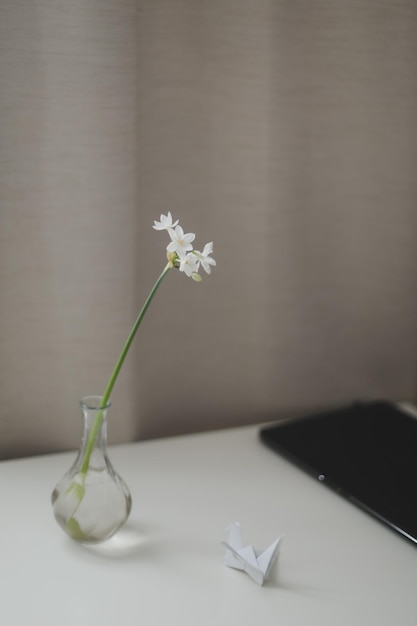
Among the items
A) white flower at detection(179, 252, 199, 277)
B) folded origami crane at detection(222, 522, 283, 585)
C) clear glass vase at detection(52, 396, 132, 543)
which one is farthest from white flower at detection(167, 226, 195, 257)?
folded origami crane at detection(222, 522, 283, 585)

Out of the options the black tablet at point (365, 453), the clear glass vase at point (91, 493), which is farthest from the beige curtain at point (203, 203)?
the clear glass vase at point (91, 493)

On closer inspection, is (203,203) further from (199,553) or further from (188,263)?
(199,553)

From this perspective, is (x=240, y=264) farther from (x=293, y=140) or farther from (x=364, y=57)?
(x=364, y=57)

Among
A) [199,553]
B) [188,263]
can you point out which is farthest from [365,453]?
[188,263]

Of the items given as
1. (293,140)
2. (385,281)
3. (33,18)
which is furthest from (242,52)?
(385,281)

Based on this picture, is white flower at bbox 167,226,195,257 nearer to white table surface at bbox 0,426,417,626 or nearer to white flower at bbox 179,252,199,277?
white flower at bbox 179,252,199,277

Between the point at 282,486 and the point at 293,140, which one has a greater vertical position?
the point at 293,140
